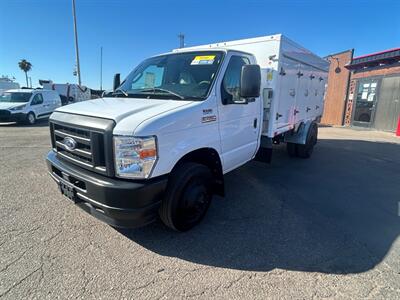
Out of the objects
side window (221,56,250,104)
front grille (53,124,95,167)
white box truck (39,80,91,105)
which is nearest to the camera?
front grille (53,124,95,167)

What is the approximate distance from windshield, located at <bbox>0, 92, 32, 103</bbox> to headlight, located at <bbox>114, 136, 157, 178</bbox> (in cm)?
1421

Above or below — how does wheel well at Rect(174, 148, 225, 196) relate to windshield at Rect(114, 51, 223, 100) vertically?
below

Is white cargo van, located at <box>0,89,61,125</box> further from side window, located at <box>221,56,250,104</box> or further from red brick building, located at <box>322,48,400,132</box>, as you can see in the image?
red brick building, located at <box>322,48,400,132</box>

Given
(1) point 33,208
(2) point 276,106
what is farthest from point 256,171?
(1) point 33,208

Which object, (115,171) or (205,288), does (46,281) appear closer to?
(115,171)

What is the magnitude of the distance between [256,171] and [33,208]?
4.37m

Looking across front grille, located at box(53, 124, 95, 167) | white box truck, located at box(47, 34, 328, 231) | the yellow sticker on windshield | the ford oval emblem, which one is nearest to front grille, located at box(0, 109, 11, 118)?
white box truck, located at box(47, 34, 328, 231)

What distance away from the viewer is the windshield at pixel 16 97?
1315cm

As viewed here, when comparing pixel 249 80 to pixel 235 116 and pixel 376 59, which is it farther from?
pixel 376 59

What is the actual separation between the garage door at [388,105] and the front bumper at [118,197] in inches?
600

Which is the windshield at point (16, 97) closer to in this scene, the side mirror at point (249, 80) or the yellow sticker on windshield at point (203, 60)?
the yellow sticker on windshield at point (203, 60)

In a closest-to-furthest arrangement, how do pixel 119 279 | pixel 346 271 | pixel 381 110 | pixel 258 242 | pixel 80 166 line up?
1. pixel 119 279
2. pixel 346 271
3. pixel 80 166
4. pixel 258 242
5. pixel 381 110

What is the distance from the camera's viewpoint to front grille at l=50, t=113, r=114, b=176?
7.79 feet

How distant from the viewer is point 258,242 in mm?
2967
